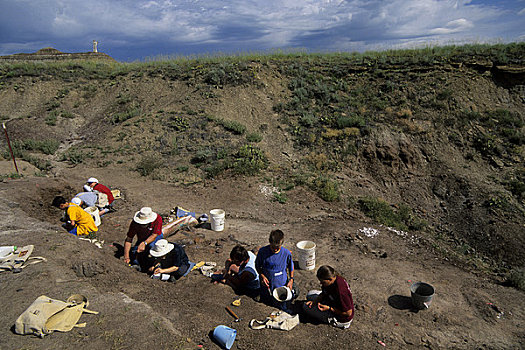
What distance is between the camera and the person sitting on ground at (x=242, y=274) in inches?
186

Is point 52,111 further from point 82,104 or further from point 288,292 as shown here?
point 288,292

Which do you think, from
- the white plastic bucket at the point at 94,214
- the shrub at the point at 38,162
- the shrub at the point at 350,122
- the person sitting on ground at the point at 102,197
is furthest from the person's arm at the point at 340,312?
the shrub at the point at 38,162

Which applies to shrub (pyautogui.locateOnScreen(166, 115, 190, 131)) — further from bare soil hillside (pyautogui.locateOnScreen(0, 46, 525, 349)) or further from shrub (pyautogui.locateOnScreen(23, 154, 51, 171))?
shrub (pyautogui.locateOnScreen(23, 154, 51, 171))

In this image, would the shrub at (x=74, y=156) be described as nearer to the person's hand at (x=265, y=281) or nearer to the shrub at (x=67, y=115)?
the shrub at (x=67, y=115)

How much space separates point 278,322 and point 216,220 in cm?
369

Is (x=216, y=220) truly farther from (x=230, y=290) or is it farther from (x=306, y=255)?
(x=230, y=290)

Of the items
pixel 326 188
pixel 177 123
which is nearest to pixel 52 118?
pixel 177 123

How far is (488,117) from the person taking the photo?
47.0 feet

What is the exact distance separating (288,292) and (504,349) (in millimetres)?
3098

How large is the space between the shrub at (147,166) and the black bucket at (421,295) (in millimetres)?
9512

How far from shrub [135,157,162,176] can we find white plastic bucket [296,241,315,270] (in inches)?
297

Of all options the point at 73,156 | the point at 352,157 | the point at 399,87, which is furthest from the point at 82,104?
the point at 399,87

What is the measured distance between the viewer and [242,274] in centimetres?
476

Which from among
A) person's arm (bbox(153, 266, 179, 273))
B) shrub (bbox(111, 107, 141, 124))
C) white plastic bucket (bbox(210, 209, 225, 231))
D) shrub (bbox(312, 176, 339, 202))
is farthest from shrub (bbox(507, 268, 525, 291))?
shrub (bbox(111, 107, 141, 124))
